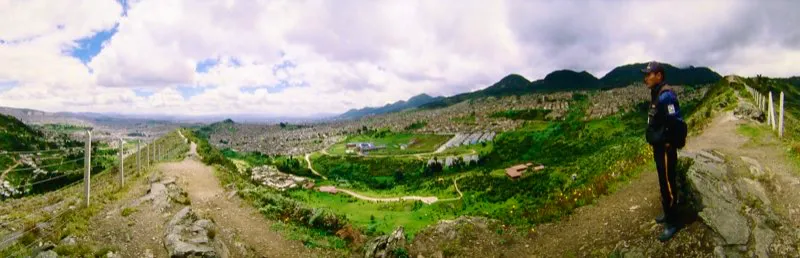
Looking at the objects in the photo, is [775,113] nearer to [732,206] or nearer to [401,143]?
[732,206]

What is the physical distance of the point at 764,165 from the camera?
13.4m

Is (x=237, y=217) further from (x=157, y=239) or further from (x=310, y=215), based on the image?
(x=157, y=239)

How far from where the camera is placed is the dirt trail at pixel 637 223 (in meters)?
9.81

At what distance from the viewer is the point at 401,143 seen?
165375 mm

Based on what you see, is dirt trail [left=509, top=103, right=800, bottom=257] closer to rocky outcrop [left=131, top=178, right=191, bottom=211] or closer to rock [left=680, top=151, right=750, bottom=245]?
rock [left=680, top=151, right=750, bottom=245]

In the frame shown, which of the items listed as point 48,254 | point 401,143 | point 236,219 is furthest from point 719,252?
point 401,143

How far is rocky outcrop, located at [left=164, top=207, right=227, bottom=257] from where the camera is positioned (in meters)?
11.9

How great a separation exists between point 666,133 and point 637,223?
11.4ft

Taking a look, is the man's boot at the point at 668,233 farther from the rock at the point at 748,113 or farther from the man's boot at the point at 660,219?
the rock at the point at 748,113

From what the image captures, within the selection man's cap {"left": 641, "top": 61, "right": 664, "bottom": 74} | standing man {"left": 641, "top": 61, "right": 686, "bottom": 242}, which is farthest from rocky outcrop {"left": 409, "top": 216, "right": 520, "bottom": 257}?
man's cap {"left": 641, "top": 61, "right": 664, "bottom": 74}

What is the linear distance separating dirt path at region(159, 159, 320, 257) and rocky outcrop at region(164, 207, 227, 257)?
1.29 meters

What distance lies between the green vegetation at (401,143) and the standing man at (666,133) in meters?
129

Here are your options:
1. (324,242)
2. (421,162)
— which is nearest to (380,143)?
(421,162)

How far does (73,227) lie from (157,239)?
6.91 feet
